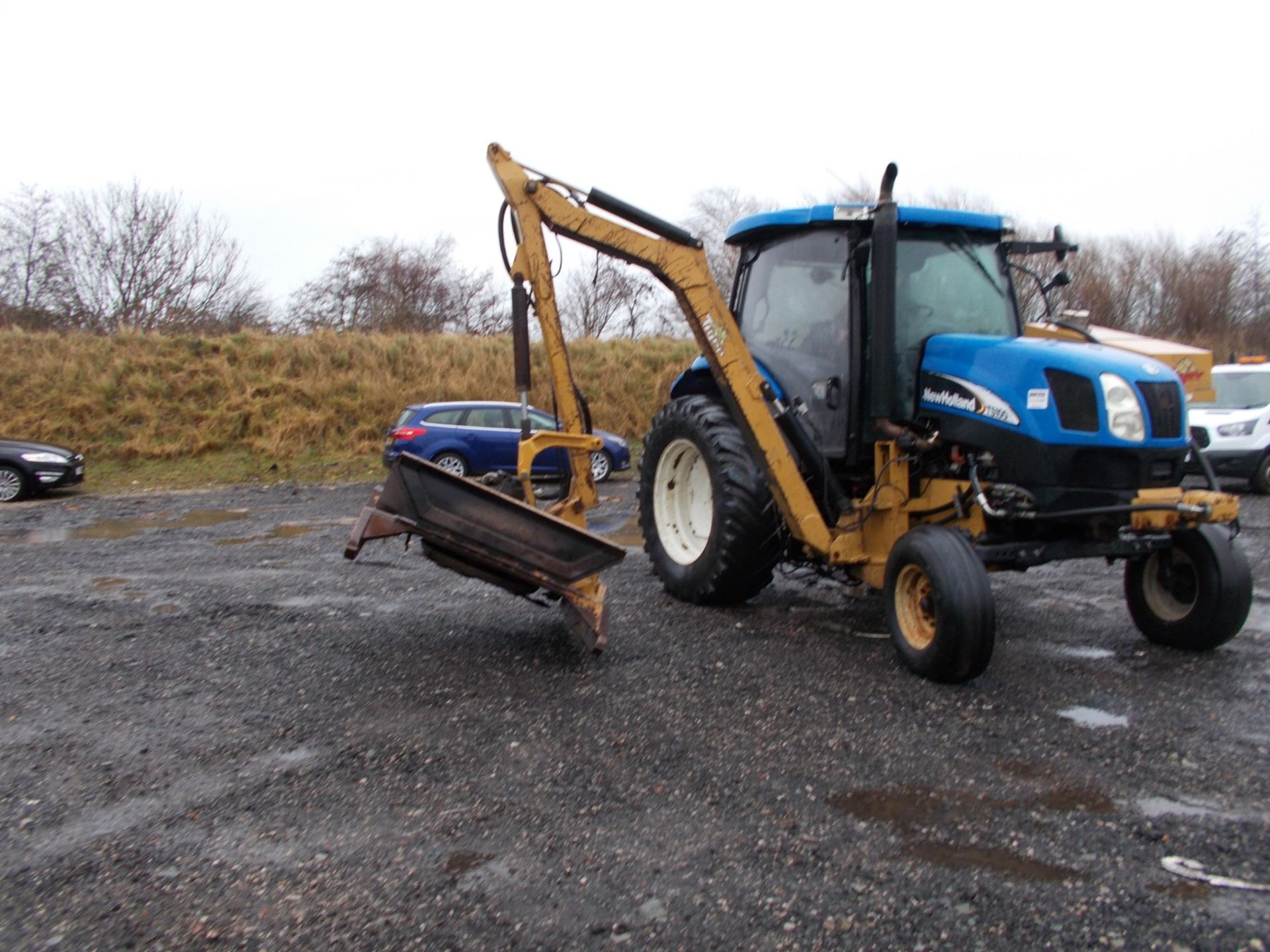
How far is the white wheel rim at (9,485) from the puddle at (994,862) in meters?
15.4

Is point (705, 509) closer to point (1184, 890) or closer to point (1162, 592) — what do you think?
point (1162, 592)

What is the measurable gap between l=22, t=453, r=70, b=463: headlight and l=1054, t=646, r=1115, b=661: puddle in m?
14.7

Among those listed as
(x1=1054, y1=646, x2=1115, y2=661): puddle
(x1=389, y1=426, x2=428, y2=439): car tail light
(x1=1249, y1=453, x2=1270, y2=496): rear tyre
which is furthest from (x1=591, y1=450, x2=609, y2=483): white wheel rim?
(x1=1054, y1=646, x2=1115, y2=661): puddle

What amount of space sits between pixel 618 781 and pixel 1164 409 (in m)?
3.09

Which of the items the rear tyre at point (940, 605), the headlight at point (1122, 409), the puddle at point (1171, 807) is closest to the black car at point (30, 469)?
the rear tyre at point (940, 605)

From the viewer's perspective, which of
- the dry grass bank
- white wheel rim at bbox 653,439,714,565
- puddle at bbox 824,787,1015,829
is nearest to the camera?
puddle at bbox 824,787,1015,829

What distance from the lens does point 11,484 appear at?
49.7 ft

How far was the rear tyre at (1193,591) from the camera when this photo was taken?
512 centimetres

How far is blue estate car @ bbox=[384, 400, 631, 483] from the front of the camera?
54.7 ft

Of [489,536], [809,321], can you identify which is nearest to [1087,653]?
[809,321]

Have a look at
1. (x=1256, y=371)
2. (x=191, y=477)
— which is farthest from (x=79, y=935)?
(x=191, y=477)

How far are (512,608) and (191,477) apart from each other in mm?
13296

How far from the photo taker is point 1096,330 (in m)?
17.8

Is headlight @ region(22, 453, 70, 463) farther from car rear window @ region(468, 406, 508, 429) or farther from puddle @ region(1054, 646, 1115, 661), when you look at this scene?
puddle @ region(1054, 646, 1115, 661)
